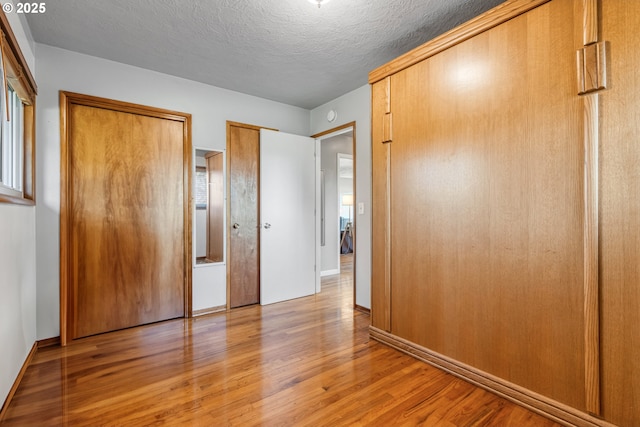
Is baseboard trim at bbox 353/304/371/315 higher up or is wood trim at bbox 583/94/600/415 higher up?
wood trim at bbox 583/94/600/415

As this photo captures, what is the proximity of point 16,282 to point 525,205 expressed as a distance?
3232 millimetres

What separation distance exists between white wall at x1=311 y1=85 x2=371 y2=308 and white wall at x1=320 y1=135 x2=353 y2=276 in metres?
Answer: 1.77

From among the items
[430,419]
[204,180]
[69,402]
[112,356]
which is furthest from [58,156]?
[430,419]

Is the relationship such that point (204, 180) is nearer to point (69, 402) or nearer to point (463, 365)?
point (69, 402)

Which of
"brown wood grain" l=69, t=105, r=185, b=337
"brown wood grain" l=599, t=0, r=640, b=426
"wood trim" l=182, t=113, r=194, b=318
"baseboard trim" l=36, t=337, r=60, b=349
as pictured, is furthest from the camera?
"wood trim" l=182, t=113, r=194, b=318

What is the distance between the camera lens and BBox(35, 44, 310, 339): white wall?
2.49 m

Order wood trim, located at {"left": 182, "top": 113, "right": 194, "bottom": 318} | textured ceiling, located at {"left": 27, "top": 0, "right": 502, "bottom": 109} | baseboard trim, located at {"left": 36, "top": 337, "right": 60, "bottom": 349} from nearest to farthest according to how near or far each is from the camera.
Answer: textured ceiling, located at {"left": 27, "top": 0, "right": 502, "bottom": 109}
baseboard trim, located at {"left": 36, "top": 337, "right": 60, "bottom": 349}
wood trim, located at {"left": 182, "top": 113, "right": 194, "bottom": 318}

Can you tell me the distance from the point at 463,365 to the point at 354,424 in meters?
0.92

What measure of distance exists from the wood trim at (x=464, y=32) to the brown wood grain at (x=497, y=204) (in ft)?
0.10

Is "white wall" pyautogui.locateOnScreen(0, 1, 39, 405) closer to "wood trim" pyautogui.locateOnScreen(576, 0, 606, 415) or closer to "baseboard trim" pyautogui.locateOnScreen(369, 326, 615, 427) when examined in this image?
"baseboard trim" pyautogui.locateOnScreen(369, 326, 615, 427)

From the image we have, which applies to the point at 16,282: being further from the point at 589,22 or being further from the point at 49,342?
the point at 589,22

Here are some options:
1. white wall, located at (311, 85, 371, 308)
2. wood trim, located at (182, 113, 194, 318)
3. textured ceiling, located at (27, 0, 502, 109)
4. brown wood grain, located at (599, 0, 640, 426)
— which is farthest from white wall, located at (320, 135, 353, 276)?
brown wood grain, located at (599, 0, 640, 426)

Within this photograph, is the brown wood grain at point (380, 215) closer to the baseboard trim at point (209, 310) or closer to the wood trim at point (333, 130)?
the wood trim at point (333, 130)

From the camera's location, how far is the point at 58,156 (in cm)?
255
